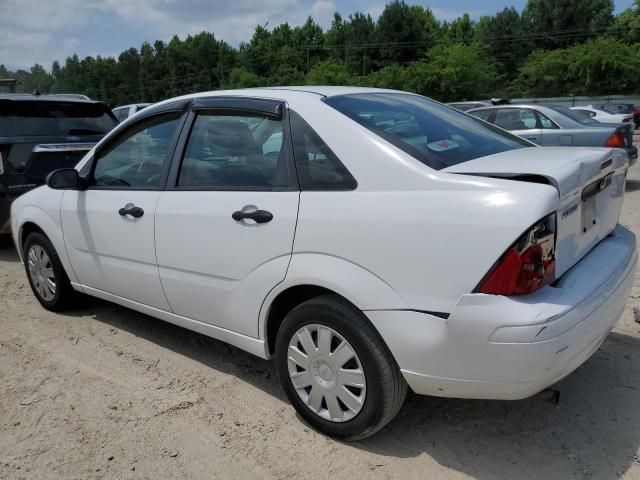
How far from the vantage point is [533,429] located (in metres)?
2.84

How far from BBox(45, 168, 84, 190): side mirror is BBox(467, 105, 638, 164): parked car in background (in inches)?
309

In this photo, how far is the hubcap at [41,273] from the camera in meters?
4.58

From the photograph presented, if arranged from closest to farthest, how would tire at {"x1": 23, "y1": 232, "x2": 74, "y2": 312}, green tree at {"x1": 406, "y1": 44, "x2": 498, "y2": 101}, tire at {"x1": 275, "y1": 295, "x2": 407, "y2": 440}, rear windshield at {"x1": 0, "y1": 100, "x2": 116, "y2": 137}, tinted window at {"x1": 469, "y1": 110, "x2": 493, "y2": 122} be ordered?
tire at {"x1": 275, "y1": 295, "x2": 407, "y2": 440}, tire at {"x1": 23, "y1": 232, "x2": 74, "y2": 312}, rear windshield at {"x1": 0, "y1": 100, "x2": 116, "y2": 137}, tinted window at {"x1": 469, "y1": 110, "x2": 493, "y2": 122}, green tree at {"x1": 406, "y1": 44, "x2": 498, "y2": 101}

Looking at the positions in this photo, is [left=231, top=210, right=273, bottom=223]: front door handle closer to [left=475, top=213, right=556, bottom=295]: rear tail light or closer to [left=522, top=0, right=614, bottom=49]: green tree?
[left=475, top=213, right=556, bottom=295]: rear tail light

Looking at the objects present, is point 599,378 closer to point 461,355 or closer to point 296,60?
point 461,355

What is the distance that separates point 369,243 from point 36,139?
5.49 metres

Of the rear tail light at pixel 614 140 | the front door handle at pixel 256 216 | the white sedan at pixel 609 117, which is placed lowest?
the white sedan at pixel 609 117

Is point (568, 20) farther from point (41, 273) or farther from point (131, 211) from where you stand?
point (131, 211)

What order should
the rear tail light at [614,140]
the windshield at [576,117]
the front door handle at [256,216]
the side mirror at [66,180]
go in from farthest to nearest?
the windshield at [576,117]
the rear tail light at [614,140]
the side mirror at [66,180]
the front door handle at [256,216]

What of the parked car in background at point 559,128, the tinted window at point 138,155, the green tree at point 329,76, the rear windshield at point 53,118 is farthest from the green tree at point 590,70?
the tinted window at point 138,155

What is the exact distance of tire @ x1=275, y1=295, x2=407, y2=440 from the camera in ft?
8.27

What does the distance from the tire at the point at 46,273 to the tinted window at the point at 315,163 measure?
2556mm

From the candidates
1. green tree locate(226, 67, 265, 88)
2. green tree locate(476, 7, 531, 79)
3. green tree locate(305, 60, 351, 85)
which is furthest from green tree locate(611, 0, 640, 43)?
green tree locate(226, 67, 265, 88)

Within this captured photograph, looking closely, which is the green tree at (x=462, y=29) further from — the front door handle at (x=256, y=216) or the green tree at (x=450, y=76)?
the front door handle at (x=256, y=216)
